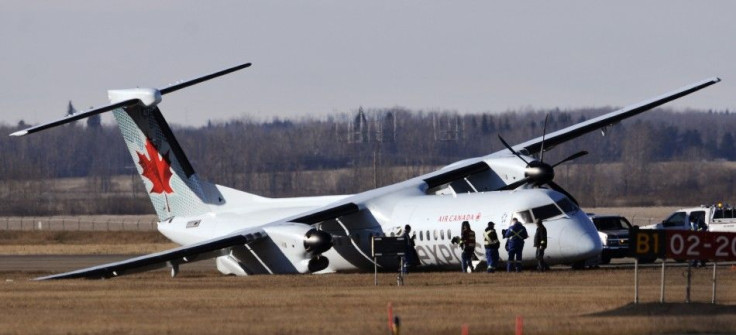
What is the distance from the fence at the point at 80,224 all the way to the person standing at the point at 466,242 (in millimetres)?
58193

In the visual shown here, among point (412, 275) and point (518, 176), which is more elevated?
point (518, 176)

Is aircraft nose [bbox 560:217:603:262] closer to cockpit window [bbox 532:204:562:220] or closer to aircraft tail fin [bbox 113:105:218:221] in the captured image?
cockpit window [bbox 532:204:562:220]

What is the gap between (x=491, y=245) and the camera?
3812 centimetres

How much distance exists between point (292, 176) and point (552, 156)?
84.0 feet

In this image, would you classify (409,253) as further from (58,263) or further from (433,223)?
(58,263)

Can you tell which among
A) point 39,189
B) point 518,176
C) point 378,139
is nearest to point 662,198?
point 378,139

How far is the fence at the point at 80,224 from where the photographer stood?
99562mm

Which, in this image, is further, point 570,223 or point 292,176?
point 292,176

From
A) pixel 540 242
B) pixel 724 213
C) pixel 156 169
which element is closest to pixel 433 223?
pixel 540 242

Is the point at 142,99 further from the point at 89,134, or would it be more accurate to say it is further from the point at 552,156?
the point at 89,134

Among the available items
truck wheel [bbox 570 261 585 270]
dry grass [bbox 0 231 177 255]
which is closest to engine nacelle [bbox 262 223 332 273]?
truck wheel [bbox 570 261 585 270]

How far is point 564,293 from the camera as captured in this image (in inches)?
1204

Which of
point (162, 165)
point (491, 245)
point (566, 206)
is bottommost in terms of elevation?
point (491, 245)

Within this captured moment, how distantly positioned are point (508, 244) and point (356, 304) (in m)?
10.3
